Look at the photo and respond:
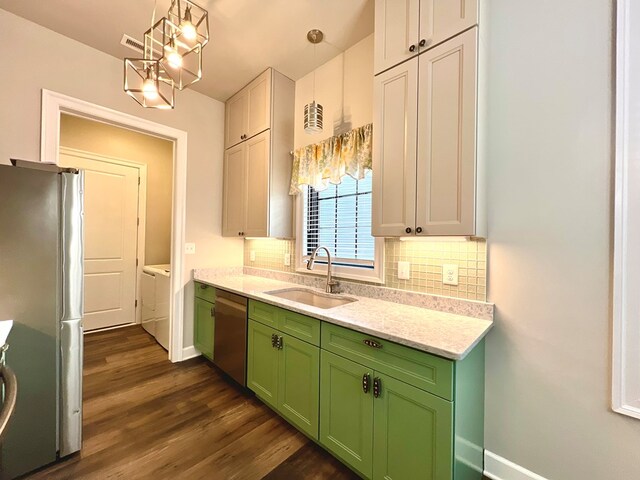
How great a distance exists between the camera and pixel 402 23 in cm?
158

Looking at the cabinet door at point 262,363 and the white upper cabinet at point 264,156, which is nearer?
the cabinet door at point 262,363

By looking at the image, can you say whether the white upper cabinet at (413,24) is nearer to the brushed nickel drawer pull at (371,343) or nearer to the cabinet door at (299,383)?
the brushed nickel drawer pull at (371,343)

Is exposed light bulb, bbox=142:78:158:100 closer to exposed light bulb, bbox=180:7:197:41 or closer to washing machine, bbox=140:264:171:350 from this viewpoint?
exposed light bulb, bbox=180:7:197:41

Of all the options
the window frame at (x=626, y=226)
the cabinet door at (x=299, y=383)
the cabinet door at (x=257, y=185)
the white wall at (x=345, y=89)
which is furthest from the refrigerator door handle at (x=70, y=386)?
the window frame at (x=626, y=226)

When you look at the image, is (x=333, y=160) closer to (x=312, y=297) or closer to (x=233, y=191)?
(x=312, y=297)

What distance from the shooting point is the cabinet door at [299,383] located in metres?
1.61

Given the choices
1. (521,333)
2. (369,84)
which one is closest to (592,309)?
(521,333)

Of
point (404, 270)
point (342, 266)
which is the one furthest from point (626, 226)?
point (342, 266)

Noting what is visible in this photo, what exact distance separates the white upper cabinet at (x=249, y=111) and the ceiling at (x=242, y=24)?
19cm

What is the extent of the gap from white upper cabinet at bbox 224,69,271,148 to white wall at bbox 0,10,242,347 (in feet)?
0.62

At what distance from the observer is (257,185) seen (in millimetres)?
2598

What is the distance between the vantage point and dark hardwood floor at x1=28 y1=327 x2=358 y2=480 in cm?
151

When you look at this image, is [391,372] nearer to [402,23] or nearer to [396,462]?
Result: [396,462]

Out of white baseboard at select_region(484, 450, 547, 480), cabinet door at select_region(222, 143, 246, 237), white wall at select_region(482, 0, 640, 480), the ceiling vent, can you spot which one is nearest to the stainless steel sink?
cabinet door at select_region(222, 143, 246, 237)
